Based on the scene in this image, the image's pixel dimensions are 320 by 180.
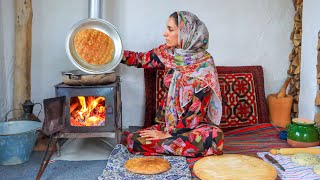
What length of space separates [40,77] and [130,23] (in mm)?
998

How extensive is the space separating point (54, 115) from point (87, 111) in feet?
1.29

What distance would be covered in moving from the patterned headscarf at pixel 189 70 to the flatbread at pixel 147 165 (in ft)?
1.48

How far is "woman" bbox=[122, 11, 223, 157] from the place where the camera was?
256cm

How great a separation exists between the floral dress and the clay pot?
2.19ft

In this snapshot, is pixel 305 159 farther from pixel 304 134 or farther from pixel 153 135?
pixel 153 135

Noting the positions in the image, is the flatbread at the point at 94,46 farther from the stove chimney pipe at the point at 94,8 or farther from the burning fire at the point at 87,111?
the burning fire at the point at 87,111

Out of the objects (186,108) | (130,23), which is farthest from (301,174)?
(130,23)

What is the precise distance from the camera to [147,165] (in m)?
2.28

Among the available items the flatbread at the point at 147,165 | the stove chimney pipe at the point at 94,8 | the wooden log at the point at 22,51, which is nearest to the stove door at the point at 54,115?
the flatbread at the point at 147,165

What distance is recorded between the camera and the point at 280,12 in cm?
346

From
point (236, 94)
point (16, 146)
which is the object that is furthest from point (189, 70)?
point (16, 146)

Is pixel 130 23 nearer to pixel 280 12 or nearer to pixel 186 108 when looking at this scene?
pixel 186 108

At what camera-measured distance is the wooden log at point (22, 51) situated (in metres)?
2.93

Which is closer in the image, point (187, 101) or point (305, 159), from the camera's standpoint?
point (305, 159)
